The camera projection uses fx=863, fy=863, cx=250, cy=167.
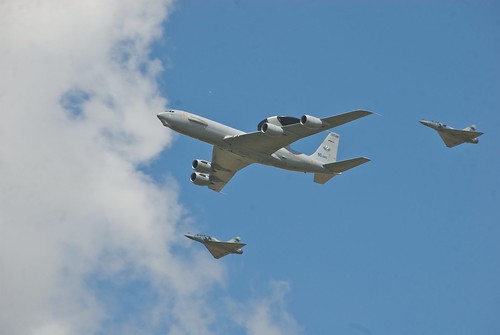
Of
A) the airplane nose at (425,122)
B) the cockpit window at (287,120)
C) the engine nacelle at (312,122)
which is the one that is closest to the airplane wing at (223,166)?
the cockpit window at (287,120)

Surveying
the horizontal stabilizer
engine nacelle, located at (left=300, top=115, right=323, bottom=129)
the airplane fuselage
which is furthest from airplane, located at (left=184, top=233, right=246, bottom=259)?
engine nacelle, located at (left=300, top=115, right=323, bottom=129)

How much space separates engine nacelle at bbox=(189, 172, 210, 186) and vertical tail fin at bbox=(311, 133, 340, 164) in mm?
10386

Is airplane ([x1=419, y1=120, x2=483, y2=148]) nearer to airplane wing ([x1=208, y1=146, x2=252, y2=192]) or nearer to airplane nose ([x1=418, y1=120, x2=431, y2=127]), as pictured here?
airplane nose ([x1=418, y1=120, x2=431, y2=127])

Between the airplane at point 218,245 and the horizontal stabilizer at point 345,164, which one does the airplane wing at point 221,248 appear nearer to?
the airplane at point 218,245

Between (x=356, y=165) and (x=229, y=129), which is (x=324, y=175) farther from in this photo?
(x=229, y=129)

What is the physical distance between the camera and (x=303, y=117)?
70438mm

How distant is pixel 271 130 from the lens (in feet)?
235

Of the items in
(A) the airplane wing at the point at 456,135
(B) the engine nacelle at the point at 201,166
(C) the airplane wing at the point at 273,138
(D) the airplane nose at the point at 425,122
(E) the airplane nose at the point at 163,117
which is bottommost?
(E) the airplane nose at the point at 163,117

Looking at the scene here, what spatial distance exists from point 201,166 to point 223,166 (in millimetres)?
2111

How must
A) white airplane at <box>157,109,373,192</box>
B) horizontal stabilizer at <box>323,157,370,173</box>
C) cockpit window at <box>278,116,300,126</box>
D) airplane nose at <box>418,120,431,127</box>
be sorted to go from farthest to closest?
airplane nose at <box>418,120,431,127</box> < horizontal stabilizer at <box>323,157,370,173</box> < cockpit window at <box>278,116,300,126</box> < white airplane at <box>157,109,373,192</box>

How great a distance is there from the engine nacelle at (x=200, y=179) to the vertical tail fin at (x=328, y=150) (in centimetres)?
1039

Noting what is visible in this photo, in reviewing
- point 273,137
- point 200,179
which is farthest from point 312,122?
point 200,179

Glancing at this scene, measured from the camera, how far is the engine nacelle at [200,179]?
3248 inches

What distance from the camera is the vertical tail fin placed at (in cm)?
8175
